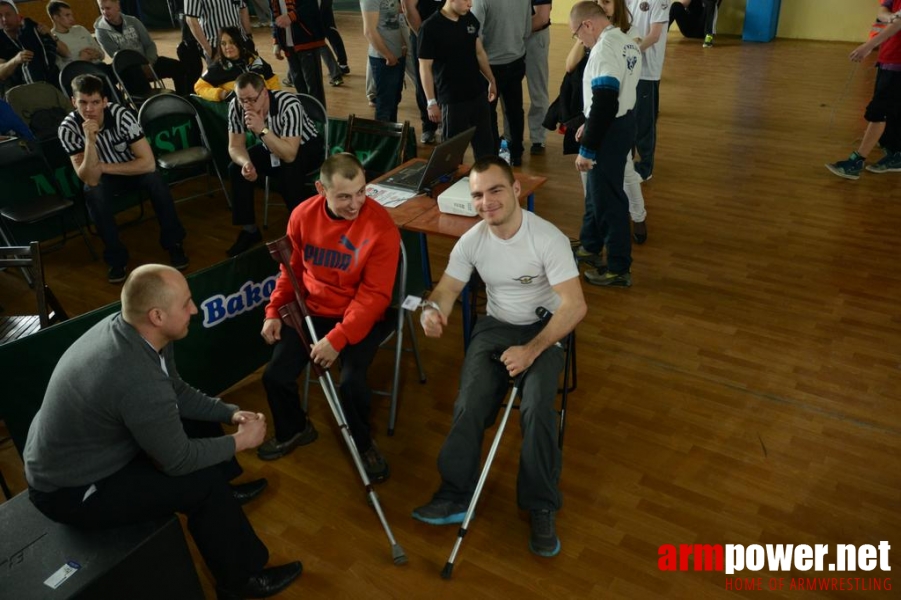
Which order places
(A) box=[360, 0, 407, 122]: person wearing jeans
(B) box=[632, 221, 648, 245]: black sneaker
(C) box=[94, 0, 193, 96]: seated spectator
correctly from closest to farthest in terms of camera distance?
1. (B) box=[632, 221, 648, 245]: black sneaker
2. (A) box=[360, 0, 407, 122]: person wearing jeans
3. (C) box=[94, 0, 193, 96]: seated spectator

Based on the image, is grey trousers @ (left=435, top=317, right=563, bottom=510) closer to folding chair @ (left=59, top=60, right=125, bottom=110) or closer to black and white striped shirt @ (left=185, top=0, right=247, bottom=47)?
folding chair @ (left=59, top=60, right=125, bottom=110)

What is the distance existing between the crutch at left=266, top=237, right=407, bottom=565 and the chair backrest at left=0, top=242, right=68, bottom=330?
114cm

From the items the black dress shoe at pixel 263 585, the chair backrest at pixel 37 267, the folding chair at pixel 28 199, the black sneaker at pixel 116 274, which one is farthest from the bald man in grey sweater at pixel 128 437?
the folding chair at pixel 28 199

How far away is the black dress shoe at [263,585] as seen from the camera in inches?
104

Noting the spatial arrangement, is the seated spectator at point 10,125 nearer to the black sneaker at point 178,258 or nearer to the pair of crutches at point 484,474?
the black sneaker at point 178,258

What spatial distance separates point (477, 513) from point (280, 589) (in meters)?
0.85

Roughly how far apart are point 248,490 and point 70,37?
6621 millimetres

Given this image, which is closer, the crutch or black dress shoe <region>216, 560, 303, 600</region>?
black dress shoe <region>216, 560, 303, 600</region>

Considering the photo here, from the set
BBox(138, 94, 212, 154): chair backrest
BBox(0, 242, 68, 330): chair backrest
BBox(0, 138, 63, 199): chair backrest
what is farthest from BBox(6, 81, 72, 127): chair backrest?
BBox(0, 242, 68, 330): chair backrest

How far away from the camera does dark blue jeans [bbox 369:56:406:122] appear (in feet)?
22.2

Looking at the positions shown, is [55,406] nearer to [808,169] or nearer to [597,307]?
[597,307]

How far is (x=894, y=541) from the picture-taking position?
2.70 m

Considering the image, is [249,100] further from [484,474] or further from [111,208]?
[484,474]

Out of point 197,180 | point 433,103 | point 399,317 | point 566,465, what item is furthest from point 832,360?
point 197,180
